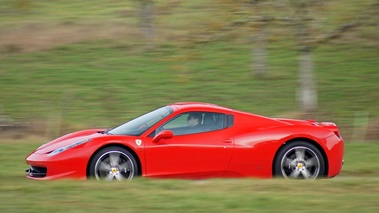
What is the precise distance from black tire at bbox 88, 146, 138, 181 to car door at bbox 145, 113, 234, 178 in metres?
0.24

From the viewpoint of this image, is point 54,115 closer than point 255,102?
Yes

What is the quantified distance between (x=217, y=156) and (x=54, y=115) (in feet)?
40.0

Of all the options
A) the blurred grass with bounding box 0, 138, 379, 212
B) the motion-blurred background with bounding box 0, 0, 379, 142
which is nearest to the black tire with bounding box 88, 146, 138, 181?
the blurred grass with bounding box 0, 138, 379, 212

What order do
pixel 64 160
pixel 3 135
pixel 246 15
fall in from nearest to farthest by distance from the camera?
1. pixel 64 160
2. pixel 246 15
3. pixel 3 135

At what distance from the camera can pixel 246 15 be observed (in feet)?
55.1

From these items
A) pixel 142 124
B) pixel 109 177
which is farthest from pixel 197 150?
pixel 109 177

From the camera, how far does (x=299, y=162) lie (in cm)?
1086

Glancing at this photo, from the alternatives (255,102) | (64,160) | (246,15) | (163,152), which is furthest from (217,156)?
(255,102)

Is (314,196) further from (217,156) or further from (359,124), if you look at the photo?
(359,124)

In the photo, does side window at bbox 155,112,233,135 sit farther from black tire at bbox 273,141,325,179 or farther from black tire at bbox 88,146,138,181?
black tire at bbox 273,141,325,179

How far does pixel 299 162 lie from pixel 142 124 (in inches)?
95.4

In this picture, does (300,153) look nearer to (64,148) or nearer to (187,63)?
(64,148)

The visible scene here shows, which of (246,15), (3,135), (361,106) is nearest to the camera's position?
(246,15)

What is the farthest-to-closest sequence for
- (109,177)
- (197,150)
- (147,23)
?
(147,23)
(197,150)
(109,177)
